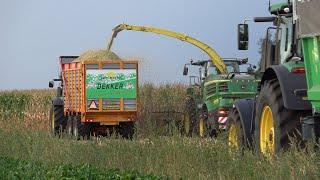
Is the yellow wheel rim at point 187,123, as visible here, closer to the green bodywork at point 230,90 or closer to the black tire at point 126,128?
the black tire at point 126,128

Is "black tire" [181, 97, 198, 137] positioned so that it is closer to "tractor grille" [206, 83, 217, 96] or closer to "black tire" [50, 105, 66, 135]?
"tractor grille" [206, 83, 217, 96]

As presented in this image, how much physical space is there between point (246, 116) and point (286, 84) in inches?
89.0

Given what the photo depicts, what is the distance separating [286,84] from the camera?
26.7 ft

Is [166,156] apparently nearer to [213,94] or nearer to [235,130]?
[235,130]

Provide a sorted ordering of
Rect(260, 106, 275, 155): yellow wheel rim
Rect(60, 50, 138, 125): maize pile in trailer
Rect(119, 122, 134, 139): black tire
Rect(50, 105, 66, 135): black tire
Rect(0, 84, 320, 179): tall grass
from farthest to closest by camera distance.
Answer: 1. Rect(50, 105, 66, 135): black tire
2. Rect(119, 122, 134, 139): black tire
3. Rect(60, 50, 138, 125): maize pile in trailer
4. Rect(260, 106, 275, 155): yellow wheel rim
5. Rect(0, 84, 320, 179): tall grass

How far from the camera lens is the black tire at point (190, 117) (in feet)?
70.9

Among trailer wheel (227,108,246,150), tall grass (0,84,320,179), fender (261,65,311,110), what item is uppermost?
fender (261,65,311,110)

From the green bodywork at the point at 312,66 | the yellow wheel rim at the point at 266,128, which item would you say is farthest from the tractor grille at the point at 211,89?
the green bodywork at the point at 312,66

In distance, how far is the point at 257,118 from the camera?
9227mm

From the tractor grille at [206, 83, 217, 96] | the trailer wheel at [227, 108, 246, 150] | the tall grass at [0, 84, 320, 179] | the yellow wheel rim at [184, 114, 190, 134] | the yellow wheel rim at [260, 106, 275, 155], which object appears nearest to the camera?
the tall grass at [0, 84, 320, 179]

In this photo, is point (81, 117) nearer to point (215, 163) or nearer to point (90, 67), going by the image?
point (90, 67)

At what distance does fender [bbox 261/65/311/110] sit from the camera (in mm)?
7934

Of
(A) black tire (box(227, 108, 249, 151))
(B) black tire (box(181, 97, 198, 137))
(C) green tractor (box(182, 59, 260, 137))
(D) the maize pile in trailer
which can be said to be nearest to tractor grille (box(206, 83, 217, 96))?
(C) green tractor (box(182, 59, 260, 137))

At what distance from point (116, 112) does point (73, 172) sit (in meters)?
11.2
